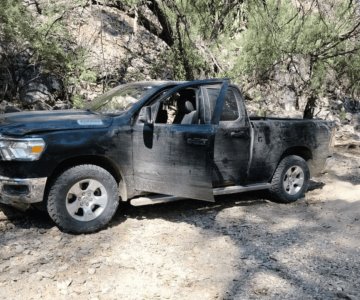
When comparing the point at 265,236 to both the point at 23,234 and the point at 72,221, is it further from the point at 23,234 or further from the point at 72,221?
the point at 23,234

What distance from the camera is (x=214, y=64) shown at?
10.6 metres

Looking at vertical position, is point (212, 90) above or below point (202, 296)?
→ above

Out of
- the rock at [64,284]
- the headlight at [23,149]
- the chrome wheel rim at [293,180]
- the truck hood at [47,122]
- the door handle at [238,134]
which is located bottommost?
the rock at [64,284]

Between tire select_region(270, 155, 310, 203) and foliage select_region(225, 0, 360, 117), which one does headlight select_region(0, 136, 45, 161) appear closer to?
tire select_region(270, 155, 310, 203)

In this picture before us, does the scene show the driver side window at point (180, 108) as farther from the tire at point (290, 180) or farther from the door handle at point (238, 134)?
the tire at point (290, 180)

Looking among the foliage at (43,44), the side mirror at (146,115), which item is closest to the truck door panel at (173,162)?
the side mirror at (146,115)

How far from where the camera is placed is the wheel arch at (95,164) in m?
4.92

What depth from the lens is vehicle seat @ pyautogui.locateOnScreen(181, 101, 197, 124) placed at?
5.74 meters

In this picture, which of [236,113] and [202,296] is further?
[236,113]

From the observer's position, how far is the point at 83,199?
200 inches

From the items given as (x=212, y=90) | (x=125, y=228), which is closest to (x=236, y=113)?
(x=212, y=90)

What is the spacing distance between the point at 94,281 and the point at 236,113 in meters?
3.19

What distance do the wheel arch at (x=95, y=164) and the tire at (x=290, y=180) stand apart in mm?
2612

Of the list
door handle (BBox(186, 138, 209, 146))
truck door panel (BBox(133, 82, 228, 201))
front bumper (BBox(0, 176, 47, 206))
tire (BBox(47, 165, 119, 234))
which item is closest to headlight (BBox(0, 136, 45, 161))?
front bumper (BBox(0, 176, 47, 206))
